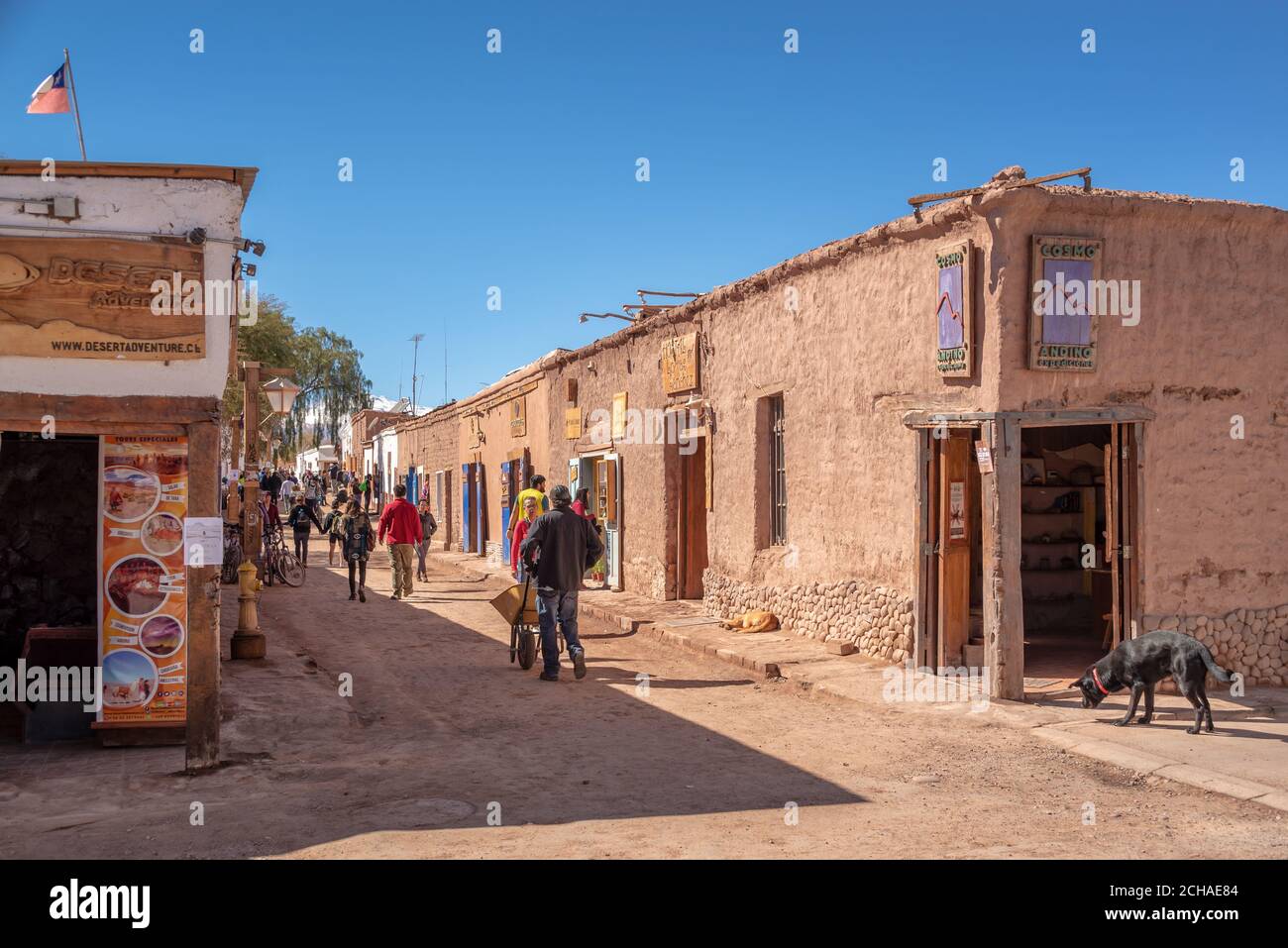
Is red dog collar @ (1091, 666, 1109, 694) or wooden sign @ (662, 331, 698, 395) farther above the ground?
wooden sign @ (662, 331, 698, 395)

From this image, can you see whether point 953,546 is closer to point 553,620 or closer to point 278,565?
point 553,620

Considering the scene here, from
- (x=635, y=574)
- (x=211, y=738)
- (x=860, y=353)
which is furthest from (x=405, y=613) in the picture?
(x=211, y=738)

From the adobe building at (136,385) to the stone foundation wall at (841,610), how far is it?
21.2 ft

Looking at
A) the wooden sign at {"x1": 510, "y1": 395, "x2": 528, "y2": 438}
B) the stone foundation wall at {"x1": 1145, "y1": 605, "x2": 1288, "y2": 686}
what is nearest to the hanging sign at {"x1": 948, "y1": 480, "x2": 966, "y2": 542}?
the stone foundation wall at {"x1": 1145, "y1": 605, "x2": 1288, "y2": 686}

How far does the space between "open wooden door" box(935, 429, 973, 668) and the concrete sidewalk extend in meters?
0.45

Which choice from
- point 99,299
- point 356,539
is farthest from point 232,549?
point 99,299

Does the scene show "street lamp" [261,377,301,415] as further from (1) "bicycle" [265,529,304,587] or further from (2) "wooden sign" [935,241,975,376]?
(2) "wooden sign" [935,241,975,376]

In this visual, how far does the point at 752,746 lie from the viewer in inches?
311

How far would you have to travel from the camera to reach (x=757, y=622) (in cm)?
1356

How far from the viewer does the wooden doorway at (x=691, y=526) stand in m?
16.8

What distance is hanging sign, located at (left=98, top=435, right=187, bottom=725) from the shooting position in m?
7.81

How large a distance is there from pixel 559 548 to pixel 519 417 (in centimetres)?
1445

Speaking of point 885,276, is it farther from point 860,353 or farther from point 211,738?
point 211,738
